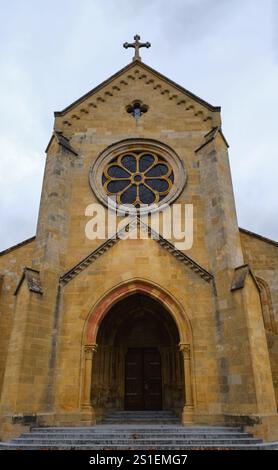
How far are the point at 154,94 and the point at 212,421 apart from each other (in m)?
13.1

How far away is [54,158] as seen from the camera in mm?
13664

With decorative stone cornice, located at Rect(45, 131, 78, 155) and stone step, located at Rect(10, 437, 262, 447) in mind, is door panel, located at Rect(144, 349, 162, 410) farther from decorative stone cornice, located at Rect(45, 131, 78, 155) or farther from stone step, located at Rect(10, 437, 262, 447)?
decorative stone cornice, located at Rect(45, 131, 78, 155)

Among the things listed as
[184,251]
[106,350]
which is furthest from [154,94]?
[106,350]

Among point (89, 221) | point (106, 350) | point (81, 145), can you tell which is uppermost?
point (81, 145)

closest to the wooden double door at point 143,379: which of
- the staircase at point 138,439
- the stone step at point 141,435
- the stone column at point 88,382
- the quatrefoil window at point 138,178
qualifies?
the stone column at point 88,382

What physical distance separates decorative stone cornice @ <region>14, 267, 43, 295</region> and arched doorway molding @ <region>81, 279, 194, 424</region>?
1.79m

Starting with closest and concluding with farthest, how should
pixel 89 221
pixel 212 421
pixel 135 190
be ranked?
1. pixel 212 421
2. pixel 89 221
3. pixel 135 190

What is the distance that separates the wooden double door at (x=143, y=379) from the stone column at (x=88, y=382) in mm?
2339

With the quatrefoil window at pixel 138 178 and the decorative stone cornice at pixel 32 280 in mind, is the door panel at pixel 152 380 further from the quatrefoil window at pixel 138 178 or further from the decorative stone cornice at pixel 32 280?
the quatrefoil window at pixel 138 178

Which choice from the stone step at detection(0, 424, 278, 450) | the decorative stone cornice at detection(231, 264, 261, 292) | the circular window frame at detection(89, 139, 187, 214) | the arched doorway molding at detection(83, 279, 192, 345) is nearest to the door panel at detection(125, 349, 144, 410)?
the arched doorway molding at detection(83, 279, 192, 345)

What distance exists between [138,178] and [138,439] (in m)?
9.45

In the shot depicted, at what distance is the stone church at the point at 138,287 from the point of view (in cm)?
977

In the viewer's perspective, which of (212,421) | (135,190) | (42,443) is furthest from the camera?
(135,190)

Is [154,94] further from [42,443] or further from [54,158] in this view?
[42,443]
